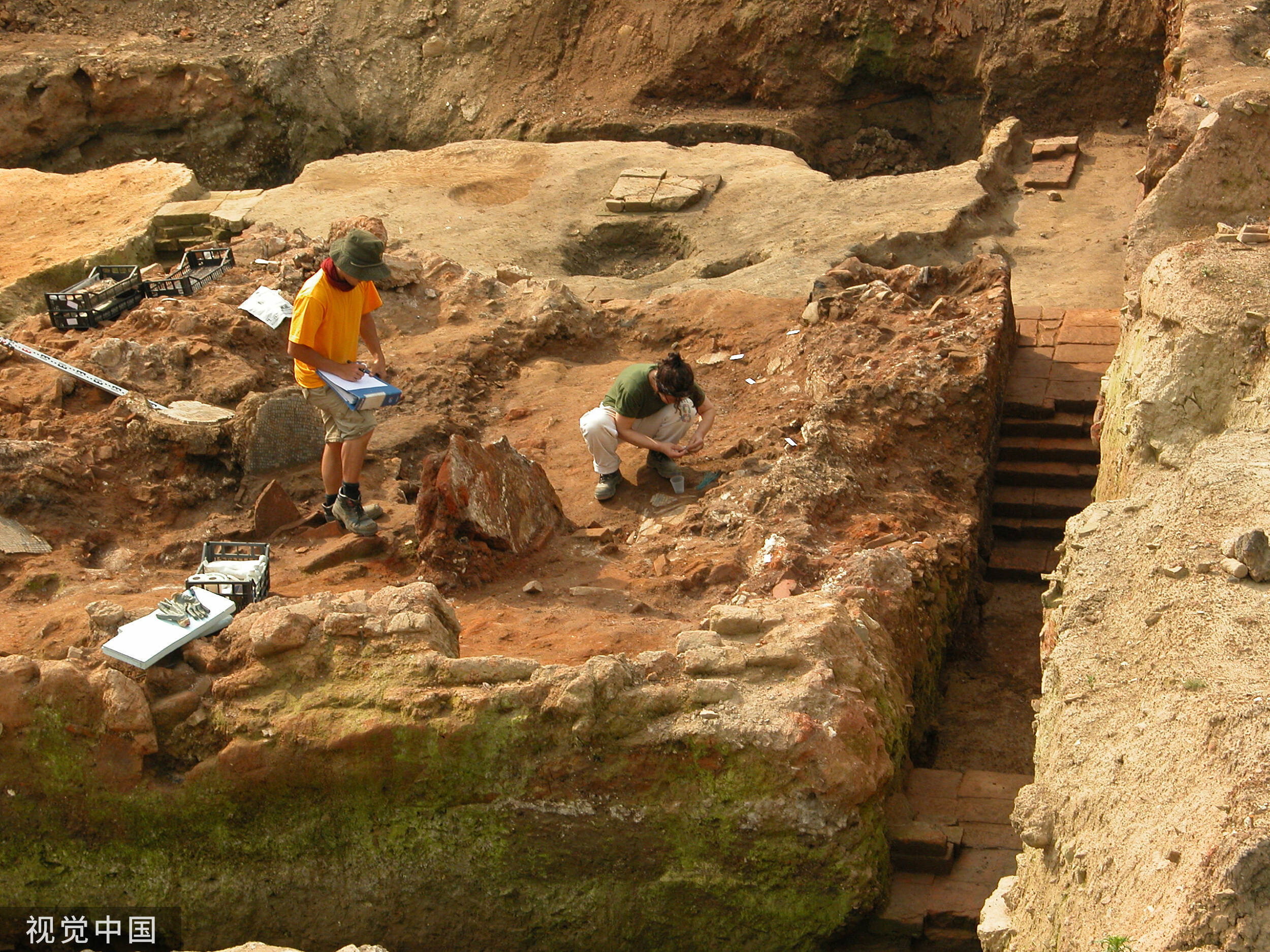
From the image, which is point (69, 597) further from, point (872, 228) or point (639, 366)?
point (872, 228)

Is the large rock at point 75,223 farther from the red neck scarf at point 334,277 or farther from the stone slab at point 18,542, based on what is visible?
the red neck scarf at point 334,277

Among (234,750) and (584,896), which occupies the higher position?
(234,750)

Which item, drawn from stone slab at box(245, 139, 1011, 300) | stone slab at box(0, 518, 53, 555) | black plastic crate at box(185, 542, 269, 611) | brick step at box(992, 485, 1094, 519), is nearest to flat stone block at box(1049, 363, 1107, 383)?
brick step at box(992, 485, 1094, 519)

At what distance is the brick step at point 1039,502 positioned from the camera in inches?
278

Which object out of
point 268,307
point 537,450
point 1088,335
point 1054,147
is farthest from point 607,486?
point 1054,147

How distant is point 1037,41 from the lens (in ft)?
39.2

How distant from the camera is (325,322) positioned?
18.6 ft

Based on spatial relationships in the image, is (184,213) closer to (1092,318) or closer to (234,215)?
(234,215)

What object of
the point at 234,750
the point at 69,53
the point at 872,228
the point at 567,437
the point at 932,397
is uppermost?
the point at 69,53

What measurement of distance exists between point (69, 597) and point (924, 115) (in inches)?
430

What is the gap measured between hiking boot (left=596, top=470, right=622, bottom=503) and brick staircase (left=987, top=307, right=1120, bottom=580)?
2226mm

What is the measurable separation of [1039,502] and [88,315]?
584 centimetres

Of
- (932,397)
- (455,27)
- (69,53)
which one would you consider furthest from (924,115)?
(69,53)

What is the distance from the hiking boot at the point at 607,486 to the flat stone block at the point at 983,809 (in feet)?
8.10
